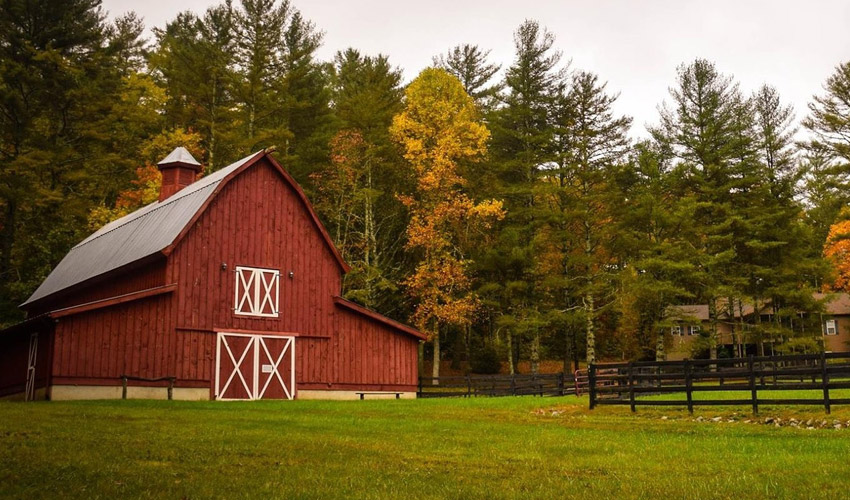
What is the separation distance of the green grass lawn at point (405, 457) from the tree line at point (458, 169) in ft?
74.0

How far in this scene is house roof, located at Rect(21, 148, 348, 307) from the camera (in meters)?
24.8

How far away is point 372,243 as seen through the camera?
39031 millimetres

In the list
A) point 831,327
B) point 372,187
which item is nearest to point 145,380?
point 372,187

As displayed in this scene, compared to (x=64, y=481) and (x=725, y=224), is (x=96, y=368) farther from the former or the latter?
(x=725, y=224)

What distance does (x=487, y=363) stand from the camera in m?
45.1

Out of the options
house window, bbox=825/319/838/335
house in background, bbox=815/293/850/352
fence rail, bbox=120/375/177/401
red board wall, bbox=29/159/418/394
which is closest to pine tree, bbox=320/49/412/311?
red board wall, bbox=29/159/418/394

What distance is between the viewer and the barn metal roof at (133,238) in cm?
2512

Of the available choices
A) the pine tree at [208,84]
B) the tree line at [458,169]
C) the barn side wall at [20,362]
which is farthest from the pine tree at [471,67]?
the barn side wall at [20,362]

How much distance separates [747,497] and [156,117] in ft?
121

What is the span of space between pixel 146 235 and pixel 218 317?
15.7ft

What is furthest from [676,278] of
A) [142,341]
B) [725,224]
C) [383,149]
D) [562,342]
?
[142,341]

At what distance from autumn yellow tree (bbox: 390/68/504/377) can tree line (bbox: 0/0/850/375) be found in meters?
0.12

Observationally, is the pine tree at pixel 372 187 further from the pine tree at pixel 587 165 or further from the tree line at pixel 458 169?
the pine tree at pixel 587 165

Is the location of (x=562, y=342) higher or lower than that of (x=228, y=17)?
lower
